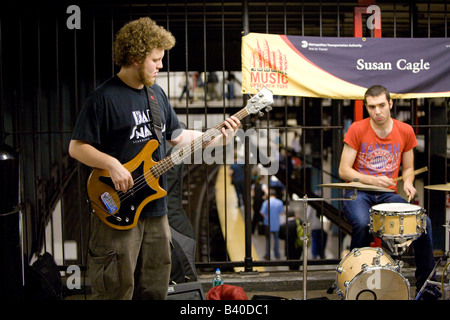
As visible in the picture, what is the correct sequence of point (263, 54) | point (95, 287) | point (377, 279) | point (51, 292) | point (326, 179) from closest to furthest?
point (95, 287) < point (377, 279) < point (51, 292) < point (263, 54) < point (326, 179)

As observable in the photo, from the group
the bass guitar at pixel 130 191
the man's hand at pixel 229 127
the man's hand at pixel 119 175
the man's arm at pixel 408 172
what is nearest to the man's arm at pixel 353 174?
the man's arm at pixel 408 172

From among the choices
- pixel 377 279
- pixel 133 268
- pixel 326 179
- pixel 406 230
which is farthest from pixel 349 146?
pixel 326 179

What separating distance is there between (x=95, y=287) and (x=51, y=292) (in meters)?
1.35

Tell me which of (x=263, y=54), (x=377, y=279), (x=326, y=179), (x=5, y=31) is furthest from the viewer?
(x=326, y=179)

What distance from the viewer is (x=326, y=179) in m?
20.4

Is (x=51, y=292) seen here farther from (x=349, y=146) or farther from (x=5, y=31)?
(x=5, y=31)

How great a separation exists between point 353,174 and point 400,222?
682mm

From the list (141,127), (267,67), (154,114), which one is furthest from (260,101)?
(267,67)

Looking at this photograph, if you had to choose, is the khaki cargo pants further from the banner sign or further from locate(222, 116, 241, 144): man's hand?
the banner sign

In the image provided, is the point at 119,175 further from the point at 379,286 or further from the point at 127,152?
the point at 379,286

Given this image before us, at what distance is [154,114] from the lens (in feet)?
10.8

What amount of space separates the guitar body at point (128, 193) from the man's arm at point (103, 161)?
0.32 feet

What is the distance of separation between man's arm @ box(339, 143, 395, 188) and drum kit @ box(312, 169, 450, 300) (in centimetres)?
18

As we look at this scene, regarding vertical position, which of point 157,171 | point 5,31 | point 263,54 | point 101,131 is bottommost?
point 157,171
